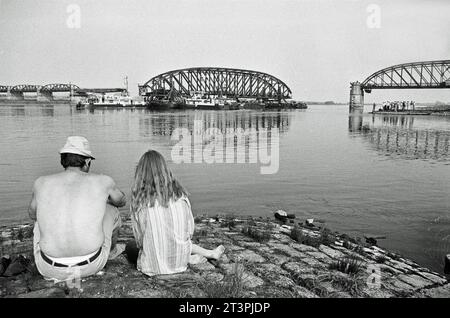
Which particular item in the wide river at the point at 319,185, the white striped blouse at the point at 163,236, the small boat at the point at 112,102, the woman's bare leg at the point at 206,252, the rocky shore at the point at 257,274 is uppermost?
the small boat at the point at 112,102

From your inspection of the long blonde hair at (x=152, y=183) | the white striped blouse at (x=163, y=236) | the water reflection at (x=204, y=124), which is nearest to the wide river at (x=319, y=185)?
the white striped blouse at (x=163, y=236)

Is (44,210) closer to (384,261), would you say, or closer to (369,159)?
(384,261)

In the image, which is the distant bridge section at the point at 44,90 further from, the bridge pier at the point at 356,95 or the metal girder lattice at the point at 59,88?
A: the bridge pier at the point at 356,95

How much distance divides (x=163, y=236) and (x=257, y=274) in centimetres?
127

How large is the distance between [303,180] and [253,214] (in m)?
4.56

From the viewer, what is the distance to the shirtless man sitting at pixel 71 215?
3.21 meters

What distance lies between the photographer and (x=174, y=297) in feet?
11.1

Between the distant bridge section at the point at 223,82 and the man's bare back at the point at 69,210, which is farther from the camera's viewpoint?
the distant bridge section at the point at 223,82

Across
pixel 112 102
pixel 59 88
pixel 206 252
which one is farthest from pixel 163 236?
pixel 59 88

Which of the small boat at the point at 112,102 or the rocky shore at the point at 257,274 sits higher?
the small boat at the point at 112,102

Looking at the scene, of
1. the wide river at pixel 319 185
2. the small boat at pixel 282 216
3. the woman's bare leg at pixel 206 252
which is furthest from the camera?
the small boat at pixel 282 216

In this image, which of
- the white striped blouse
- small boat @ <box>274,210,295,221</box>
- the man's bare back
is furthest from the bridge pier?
the man's bare back

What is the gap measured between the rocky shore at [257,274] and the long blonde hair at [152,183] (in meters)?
0.84
